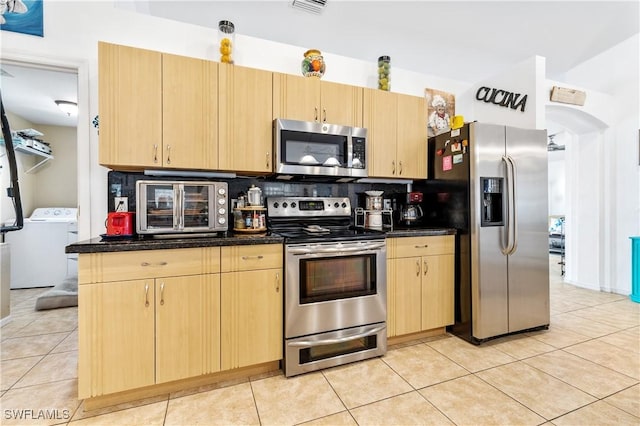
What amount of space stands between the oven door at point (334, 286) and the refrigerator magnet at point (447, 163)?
1.07 meters

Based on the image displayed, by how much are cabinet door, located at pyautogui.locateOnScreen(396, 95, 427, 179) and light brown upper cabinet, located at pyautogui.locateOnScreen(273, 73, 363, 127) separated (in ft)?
1.55

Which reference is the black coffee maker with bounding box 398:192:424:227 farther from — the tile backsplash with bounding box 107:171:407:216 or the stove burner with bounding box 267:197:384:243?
the stove burner with bounding box 267:197:384:243

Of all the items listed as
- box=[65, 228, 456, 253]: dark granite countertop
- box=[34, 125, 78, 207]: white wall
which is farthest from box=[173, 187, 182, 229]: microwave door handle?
box=[34, 125, 78, 207]: white wall

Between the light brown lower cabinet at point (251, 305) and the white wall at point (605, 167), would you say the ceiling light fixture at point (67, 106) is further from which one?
the white wall at point (605, 167)

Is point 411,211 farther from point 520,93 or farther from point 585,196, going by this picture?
point 585,196

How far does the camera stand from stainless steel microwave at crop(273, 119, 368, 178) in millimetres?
2361

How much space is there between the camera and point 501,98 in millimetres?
3293

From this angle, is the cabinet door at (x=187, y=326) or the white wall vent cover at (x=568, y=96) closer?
the cabinet door at (x=187, y=326)

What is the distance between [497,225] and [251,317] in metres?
2.17

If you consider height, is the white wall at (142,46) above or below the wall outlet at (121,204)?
above

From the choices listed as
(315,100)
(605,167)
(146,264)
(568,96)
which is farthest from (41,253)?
(605,167)

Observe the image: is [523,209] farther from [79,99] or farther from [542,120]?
[79,99]

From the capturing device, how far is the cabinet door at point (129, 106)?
199cm

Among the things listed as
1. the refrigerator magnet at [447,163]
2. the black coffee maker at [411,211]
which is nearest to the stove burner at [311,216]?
the black coffee maker at [411,211]
